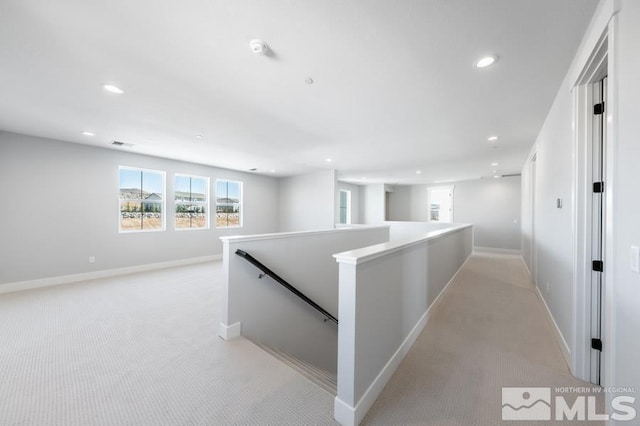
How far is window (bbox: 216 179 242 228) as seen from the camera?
6867 mm

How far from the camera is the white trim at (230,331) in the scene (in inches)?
96.0

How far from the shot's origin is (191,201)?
6.26 metres

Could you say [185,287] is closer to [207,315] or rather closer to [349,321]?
[207,315]

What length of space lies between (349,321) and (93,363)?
7.38ft

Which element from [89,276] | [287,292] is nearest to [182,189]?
[89,276]

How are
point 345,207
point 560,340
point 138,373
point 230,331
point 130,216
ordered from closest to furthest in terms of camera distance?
point 138,373
point 560,340
point 230,331
point 130,216
point 345,207

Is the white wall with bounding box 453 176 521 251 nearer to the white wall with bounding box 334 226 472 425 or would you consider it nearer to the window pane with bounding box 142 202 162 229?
the white wall with bounding box 334 226 472 425

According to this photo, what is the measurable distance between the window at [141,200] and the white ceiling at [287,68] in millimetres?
1322

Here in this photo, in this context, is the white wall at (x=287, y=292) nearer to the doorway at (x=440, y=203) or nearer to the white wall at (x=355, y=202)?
the white wall at (x=355, y=202)

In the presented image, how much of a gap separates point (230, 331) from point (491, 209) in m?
9.05

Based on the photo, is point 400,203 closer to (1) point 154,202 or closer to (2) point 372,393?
(1) point 154,202

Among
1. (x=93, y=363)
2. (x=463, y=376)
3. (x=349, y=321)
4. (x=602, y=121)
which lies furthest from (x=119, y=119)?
(x=602, y=121)

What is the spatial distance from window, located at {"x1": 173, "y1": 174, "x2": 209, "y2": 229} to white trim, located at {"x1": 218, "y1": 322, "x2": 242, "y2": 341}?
431 centimetres

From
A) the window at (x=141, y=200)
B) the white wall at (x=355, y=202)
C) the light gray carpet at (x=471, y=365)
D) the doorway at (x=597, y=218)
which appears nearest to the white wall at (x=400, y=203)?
the white wall at (x=355, y=202)
